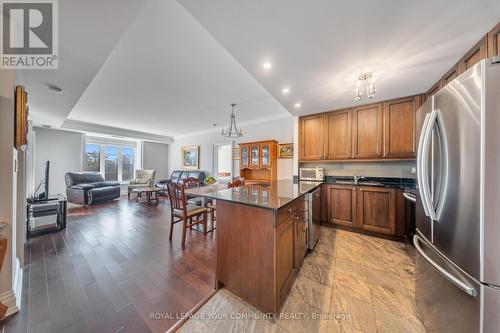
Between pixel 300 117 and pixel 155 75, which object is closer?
pixel 155 75

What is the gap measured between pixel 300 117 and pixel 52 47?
11.7ft

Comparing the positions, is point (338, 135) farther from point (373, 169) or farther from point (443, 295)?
point (443, 295)

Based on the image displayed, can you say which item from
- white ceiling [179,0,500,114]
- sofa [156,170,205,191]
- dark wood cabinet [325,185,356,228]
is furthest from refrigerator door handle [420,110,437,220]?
sofa [156,170,205,191]

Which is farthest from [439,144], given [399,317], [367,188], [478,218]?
[367,188]

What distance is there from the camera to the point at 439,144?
1.04 meters

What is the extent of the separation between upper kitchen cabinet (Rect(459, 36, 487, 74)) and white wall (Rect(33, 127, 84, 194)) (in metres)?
8.68

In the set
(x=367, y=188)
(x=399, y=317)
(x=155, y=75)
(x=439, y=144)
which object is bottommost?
(x=399, y=317)

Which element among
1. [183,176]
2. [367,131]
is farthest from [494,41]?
[183,176]

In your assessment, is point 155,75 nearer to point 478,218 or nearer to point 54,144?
point 478,218

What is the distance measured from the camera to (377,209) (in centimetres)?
269

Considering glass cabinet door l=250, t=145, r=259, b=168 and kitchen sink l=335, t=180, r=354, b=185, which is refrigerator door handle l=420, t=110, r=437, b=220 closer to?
kitchen sink l=335, t=180, r=354, b=185

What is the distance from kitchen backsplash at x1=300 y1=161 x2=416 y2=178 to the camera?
2840mm

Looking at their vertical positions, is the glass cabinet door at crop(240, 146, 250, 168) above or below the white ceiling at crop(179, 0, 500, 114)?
below

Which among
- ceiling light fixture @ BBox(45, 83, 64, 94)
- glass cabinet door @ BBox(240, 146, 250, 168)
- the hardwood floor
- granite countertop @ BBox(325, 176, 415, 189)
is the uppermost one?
ceiling light fixture @ BBox(45, 83, 64, 94)
